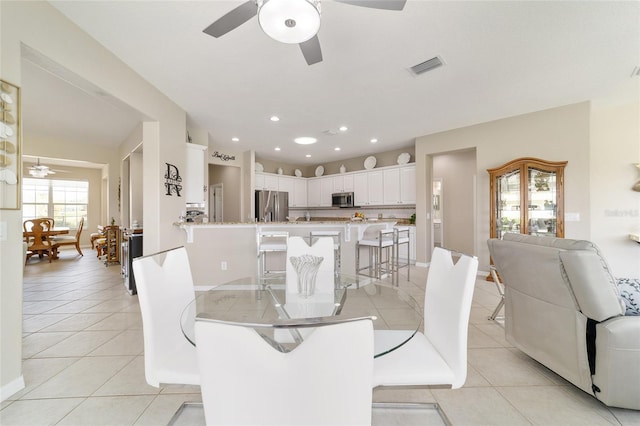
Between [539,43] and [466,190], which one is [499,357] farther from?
[466,190]

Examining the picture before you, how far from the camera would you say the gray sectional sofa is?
1.41 m

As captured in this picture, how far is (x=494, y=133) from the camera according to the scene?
14.2 ft

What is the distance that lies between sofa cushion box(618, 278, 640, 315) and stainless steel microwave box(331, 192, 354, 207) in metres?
5.28

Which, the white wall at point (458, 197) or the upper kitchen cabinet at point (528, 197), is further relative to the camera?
the white wall at point (458, 197)

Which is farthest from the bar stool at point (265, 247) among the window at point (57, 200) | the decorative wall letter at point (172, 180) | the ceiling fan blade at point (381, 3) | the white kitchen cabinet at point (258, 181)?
the window at point (57, 200)

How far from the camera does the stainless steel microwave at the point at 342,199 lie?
6791 mm

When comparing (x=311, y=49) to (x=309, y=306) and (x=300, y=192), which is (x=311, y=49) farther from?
(x=300, y=192)

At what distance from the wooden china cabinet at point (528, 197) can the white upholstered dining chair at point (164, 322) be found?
427cm

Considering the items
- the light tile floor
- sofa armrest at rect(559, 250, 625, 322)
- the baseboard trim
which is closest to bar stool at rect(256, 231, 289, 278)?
the light tile floor

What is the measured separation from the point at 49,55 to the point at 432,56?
3235mm

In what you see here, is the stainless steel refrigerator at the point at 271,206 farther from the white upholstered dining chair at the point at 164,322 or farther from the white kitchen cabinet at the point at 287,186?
the white upholstered dining chair at the point at 164,322

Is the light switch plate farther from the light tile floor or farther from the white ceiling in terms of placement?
the light tile floor

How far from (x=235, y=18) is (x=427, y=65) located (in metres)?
2.00

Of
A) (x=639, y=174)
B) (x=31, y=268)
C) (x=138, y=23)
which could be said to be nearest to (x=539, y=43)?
(x=639, y=174)
